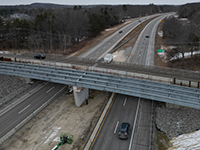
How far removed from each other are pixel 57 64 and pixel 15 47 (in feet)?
177

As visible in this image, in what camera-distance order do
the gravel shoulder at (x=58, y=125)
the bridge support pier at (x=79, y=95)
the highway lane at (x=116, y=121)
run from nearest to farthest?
1. the highway lane at (x=116, y=121)
2. the gravel shoulder at (x=58, y=125)
3. the bridge support pier at (x=79, y=95)

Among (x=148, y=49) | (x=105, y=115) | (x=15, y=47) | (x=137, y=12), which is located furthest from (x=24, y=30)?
(x=137, y=12)

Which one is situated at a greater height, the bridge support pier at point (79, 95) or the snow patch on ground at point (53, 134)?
the bridge support pier at point (79, 95)

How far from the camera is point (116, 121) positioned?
2784cm

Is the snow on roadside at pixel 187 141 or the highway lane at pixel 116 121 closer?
the snow on roadside at pixel 187 141

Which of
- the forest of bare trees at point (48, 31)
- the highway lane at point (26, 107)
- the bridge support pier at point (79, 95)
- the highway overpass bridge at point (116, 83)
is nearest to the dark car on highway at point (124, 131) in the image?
the highway overpass bridge at point (116, 83)

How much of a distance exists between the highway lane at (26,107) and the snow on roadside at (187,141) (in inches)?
965

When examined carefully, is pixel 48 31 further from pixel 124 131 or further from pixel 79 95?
pixel 124 131

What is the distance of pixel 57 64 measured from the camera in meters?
39.7

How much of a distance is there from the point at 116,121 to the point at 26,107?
17702 millimetres

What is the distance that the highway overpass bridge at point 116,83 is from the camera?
88.4ft

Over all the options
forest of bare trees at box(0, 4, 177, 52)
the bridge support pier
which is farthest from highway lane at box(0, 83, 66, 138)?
forest of bare trees at box(0, 4, 177, 52)

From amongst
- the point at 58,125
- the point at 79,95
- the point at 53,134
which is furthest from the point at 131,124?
the point at 53,134

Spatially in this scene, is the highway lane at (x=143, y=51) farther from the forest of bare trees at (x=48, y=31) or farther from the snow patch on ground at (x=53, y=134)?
the snow patch on ground at (x=53, y=134)
